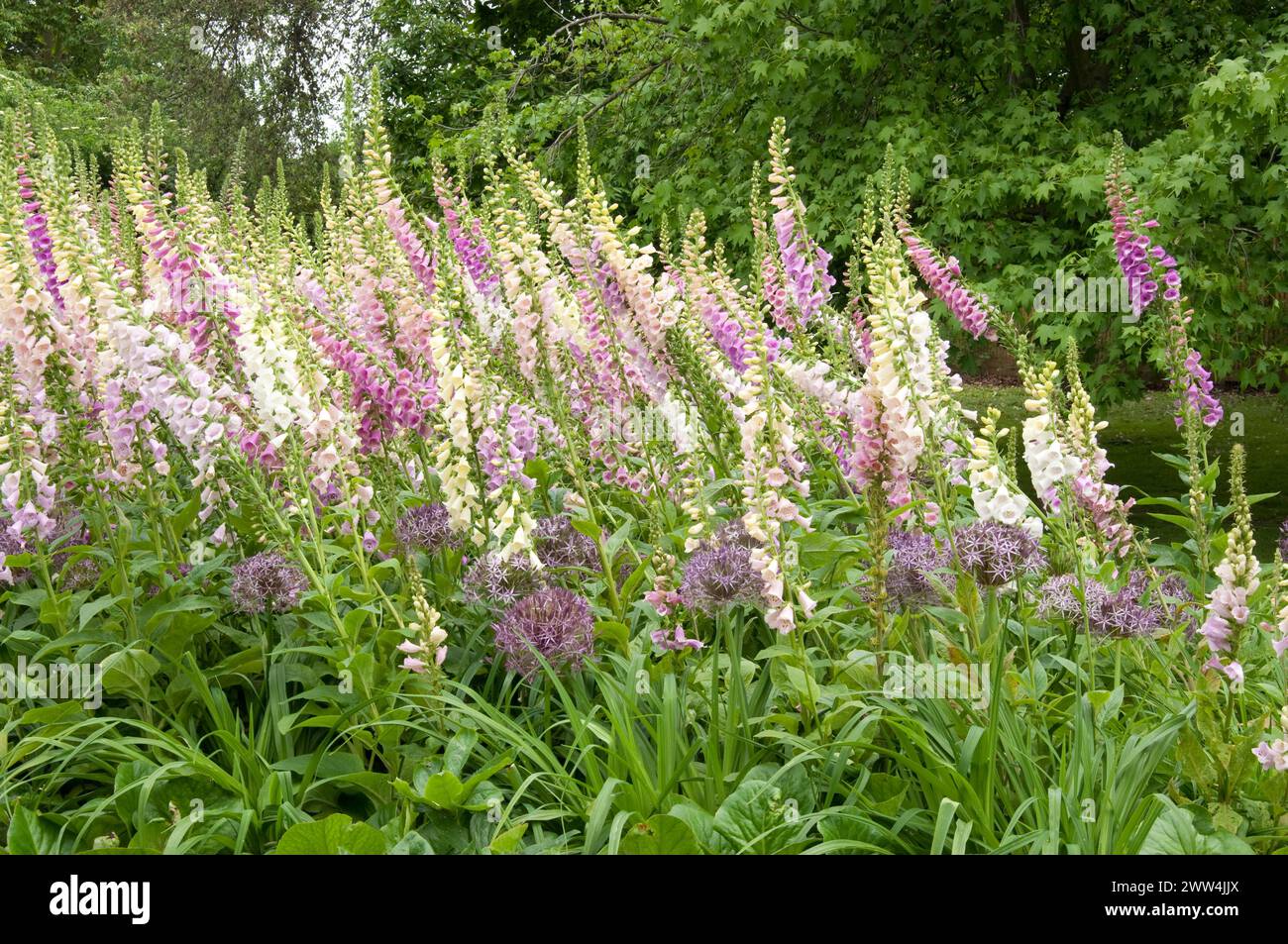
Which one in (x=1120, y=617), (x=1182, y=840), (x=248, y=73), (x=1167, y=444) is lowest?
(x=1182, y=840)

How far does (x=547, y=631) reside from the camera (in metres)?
3.21

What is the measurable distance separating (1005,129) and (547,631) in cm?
704

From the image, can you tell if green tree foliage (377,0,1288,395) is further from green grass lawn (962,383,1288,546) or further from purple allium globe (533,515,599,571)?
purple allium globe (533,515,599,571)

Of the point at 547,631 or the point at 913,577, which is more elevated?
the point at 913,577

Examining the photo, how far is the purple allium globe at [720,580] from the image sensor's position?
3.23m

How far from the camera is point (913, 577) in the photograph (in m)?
3.40

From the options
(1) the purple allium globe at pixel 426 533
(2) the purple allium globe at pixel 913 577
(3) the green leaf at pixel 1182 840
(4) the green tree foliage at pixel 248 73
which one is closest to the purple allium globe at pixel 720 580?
(2) the purple allium globe at pixel 913 577

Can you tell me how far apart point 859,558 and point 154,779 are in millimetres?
2239

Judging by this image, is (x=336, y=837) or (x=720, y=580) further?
(x=720, y=580)

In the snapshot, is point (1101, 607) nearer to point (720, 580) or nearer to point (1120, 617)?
point (1120, 617)

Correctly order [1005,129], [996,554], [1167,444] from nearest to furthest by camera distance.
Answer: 1. [996,554]
2. [1005,129]
3. [1167,444]

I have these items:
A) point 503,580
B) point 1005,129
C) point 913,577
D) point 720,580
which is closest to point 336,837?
point 503,580

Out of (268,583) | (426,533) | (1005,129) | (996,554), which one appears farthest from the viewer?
(1005,129)

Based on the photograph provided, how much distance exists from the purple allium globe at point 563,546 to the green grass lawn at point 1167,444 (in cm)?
536
